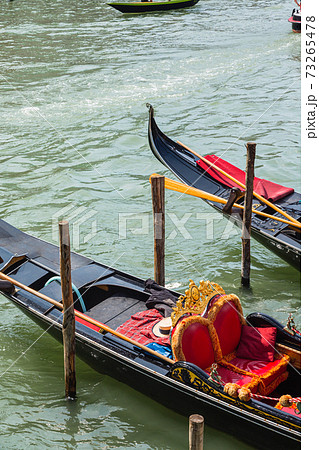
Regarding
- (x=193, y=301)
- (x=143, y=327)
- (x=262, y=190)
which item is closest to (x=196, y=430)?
(x=193, y=301)

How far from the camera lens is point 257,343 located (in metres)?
3.98

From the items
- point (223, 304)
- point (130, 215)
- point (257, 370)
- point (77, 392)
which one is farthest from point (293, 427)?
point (130, 215)

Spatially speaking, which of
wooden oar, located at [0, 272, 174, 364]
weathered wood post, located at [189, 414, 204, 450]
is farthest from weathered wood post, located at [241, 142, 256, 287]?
weathered wood post, located at [189, 414, 204, 450]

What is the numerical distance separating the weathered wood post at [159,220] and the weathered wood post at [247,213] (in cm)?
80

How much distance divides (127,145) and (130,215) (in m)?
2.52

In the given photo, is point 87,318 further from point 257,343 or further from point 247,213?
point 247,213

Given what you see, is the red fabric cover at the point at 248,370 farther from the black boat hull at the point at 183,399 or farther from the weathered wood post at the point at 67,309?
the weathered wood post at the point at 67,309

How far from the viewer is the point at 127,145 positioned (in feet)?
30.9

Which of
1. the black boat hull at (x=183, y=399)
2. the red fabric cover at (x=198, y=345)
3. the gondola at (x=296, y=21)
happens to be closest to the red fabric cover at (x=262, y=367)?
the red fabric cover at (x=198, y=345)

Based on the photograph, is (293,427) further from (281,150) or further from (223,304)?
(281,150)

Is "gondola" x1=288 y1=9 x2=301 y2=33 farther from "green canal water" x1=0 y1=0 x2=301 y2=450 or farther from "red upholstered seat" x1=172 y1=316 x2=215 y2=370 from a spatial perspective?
"red upholstered seat" x1=172 y1=316 x2=215 y2=370

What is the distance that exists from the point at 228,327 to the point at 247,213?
1561 millimetres

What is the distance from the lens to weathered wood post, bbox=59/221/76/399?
3.71 metres

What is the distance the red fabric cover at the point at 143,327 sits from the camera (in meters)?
4.12
